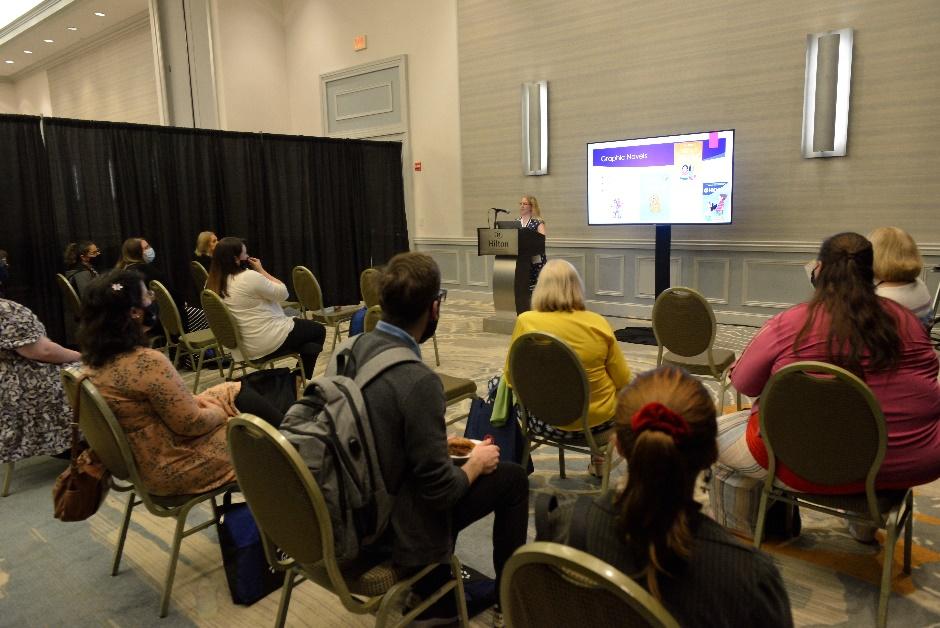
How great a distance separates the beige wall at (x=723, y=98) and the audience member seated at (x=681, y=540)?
5367 mm

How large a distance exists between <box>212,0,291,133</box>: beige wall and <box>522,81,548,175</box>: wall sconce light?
13.6 ft

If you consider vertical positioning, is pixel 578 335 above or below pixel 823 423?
above

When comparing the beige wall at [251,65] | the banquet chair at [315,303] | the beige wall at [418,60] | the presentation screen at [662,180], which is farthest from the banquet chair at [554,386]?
the beige wall at [251,65]

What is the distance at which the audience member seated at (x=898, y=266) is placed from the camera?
2.67 metres

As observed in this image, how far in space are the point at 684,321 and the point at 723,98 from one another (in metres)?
3.49

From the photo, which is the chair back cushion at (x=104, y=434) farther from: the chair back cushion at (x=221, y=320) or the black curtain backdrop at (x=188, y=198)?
the black curtain backdrop at (x=188, y=198)

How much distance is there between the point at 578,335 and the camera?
242cm

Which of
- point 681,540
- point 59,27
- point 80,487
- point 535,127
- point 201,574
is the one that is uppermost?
point 59,27

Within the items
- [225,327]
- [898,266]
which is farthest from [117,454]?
[898,266]

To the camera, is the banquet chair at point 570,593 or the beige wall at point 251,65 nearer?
the banquet chair at point 570,593

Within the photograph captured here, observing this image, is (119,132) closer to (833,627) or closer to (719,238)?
(719,238)

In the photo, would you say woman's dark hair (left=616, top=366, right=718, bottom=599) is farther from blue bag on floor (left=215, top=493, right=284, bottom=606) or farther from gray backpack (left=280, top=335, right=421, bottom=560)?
blue bag on floor (left=215, top=493, right=284, bottom=606)

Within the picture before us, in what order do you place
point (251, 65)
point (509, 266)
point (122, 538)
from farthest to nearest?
point (251, 65) < point (509, 266) < point (122, 538)

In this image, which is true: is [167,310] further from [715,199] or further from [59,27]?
[59,27]
